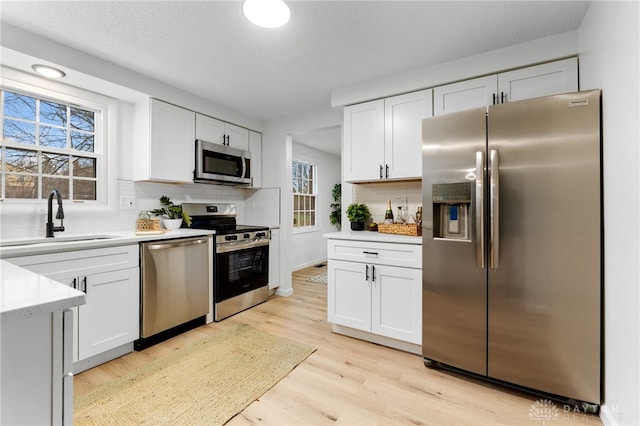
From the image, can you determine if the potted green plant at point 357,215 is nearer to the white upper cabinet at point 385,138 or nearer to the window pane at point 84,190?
the white upper cabinet at point 385,138

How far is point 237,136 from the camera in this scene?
12.3 ft

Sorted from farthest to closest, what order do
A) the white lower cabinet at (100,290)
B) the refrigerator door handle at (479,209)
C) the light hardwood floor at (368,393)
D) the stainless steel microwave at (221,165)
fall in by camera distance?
the stainless steel microwave at (221,165) → the white lower cabinet at (100,290) → the refrigerator door handle at (479,209) → the light hardwood floor at (368,393)

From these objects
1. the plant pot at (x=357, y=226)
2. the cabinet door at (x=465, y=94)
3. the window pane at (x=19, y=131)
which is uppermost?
the cabinet door at (x=465, y=94)

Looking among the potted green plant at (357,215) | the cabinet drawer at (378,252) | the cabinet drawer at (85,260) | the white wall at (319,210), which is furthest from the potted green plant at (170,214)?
the white wall at (319,210)

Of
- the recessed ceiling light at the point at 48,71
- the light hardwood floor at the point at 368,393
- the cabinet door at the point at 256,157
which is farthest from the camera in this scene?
the cabinet door at the point at 256,157

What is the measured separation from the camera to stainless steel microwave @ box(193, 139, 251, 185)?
3.24m

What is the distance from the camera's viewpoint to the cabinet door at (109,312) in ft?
6.84

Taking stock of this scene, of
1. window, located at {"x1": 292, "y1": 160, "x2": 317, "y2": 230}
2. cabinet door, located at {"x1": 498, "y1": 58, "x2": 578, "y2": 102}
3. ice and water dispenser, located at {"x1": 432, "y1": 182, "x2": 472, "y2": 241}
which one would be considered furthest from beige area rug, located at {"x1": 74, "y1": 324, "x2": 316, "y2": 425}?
window, located at {"x1": 292, "y1": 160, "x2": 317, "y2": 230}

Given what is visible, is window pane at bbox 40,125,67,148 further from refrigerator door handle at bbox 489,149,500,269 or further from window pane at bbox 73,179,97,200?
refrigerator door handle at bbox 489,149,500,269

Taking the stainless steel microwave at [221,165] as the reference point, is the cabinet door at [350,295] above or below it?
below

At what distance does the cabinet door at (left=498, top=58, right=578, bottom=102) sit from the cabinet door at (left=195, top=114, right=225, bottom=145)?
9.48ft

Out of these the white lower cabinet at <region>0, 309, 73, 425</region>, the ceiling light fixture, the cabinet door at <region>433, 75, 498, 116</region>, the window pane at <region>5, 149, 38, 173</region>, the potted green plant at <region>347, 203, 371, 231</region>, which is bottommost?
the white lower cabinet at <region>0, 309, 73, 425</region>

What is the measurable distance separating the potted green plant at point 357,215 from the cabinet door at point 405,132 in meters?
0.50

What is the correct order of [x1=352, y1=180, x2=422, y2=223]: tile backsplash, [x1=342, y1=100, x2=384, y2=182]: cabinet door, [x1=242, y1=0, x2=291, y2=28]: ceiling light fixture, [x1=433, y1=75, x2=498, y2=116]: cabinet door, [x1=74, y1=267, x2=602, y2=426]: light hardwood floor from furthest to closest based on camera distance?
[x1=352, y1=180, x2=422, y2=223]: tile backsplash, [x1=342, y1=100, x2=384, y2=182]: cabinet door, [x1=433, y1=75, x2=498, y2=116]: cabinet door, [x1=242, y1=0, x2=291, y2=28]: ceiling light fixture, [x1=74, y1=267, x2=602, y2=426]: light hardwood floor
